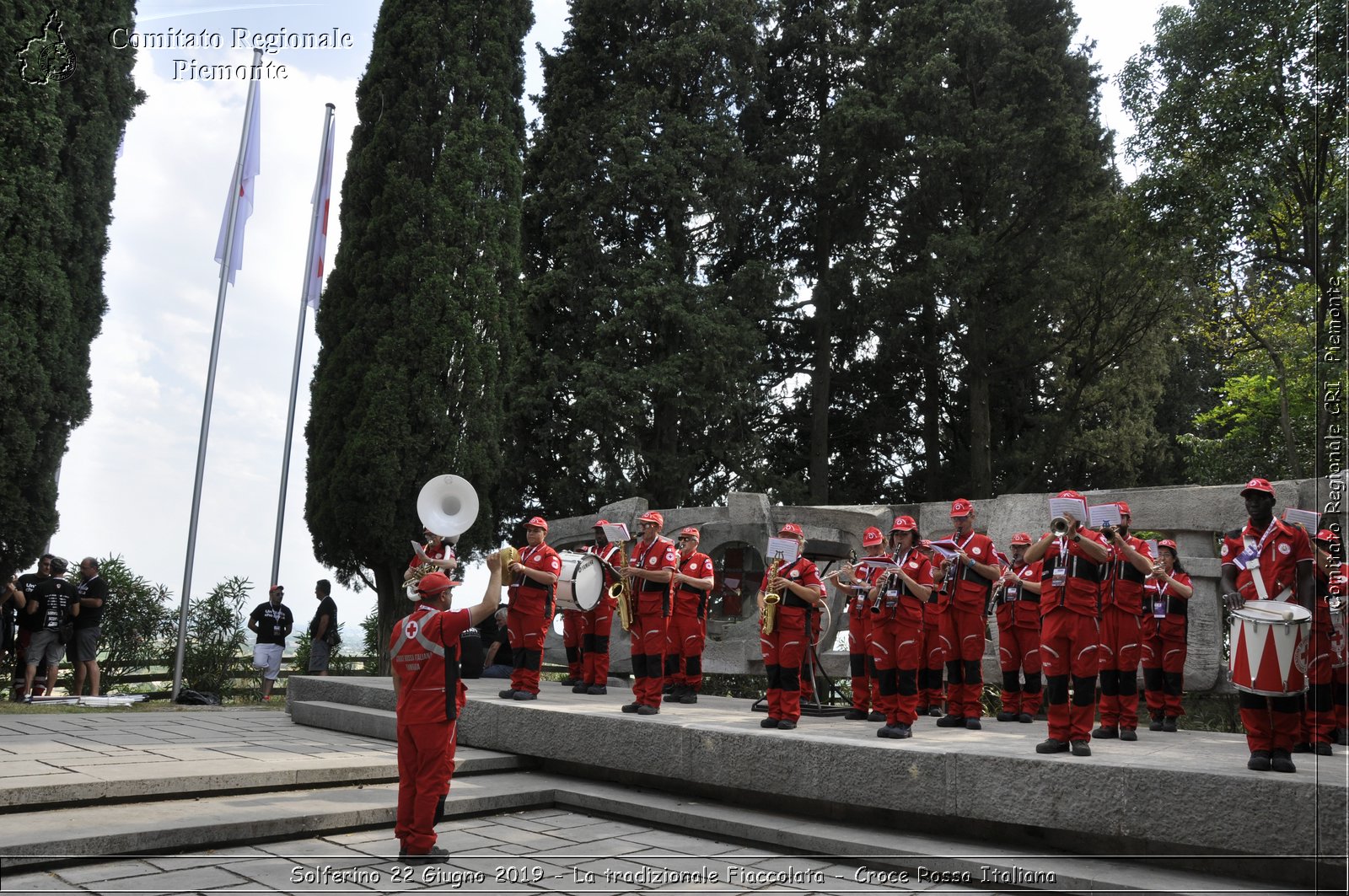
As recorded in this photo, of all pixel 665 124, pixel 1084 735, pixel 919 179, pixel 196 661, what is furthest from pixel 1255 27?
pixel 196 661

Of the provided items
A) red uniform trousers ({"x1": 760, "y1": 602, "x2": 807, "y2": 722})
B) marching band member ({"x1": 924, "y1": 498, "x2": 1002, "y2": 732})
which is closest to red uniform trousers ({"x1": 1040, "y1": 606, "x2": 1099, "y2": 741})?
marching band member ({"x1": 924, "y1": 498, "x2": 1002, "y2": 732})

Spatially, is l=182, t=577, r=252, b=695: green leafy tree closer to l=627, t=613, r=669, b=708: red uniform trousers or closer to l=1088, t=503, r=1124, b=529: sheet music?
l=627, t=613, r=669, b=708: red uniform trousers

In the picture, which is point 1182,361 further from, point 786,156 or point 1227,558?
point 1227,558

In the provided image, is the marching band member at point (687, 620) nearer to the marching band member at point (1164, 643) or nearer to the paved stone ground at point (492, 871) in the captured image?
the paved stone ground at point (492, 871)

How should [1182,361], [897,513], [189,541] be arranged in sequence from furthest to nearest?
[1182,361] → [189,541] → [897,513]

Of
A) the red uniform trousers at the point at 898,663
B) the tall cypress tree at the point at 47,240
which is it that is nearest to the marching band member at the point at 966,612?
the red uniform trousers at the point at 898,663

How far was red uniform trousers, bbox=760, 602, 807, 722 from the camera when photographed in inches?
319

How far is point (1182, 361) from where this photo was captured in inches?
982

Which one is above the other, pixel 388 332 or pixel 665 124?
pixel 665 124

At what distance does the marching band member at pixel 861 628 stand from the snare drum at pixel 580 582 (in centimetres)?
247

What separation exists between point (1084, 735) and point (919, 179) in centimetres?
1635

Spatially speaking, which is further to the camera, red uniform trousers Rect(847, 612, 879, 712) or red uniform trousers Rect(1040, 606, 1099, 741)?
red uniform trousers Rect(847, 612, 879, 712)

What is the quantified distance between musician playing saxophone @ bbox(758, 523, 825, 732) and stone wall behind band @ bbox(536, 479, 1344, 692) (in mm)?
3394

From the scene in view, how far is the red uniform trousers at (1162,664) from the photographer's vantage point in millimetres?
8812
